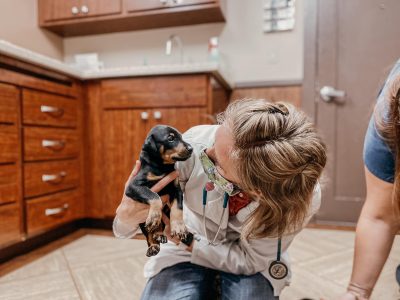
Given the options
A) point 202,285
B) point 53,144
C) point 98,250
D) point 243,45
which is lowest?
point 98,250

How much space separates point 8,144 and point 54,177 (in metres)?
0.31

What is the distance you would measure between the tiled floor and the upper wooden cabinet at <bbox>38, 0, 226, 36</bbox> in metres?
1.39

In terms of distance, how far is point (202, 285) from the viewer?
2.67 feet

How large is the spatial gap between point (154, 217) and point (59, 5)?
6.85 feet

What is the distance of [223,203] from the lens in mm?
710

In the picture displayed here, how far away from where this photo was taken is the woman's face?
22.5 inches

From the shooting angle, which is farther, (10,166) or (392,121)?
(10,166)

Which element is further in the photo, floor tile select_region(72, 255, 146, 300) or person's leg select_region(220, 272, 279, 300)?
floor tile select_region(72, 255, 146, 300)

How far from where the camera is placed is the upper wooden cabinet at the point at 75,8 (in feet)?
6.44

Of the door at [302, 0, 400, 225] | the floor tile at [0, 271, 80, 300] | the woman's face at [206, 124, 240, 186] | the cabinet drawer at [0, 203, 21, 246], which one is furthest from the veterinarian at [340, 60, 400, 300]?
the cabinet drawer at [0, 203, 21, 246]

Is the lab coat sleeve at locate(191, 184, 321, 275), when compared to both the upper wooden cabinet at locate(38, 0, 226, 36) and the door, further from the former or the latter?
the upper wooden cabinet at locate(38, 0, 226, 36)

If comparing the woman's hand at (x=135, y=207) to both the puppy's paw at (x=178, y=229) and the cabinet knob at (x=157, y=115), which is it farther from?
the cabinet knob at (x=157, y=115)

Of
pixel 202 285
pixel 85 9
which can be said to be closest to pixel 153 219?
pixel 202 285

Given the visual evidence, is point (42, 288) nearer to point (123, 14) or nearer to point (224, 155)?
point (224, 155)
